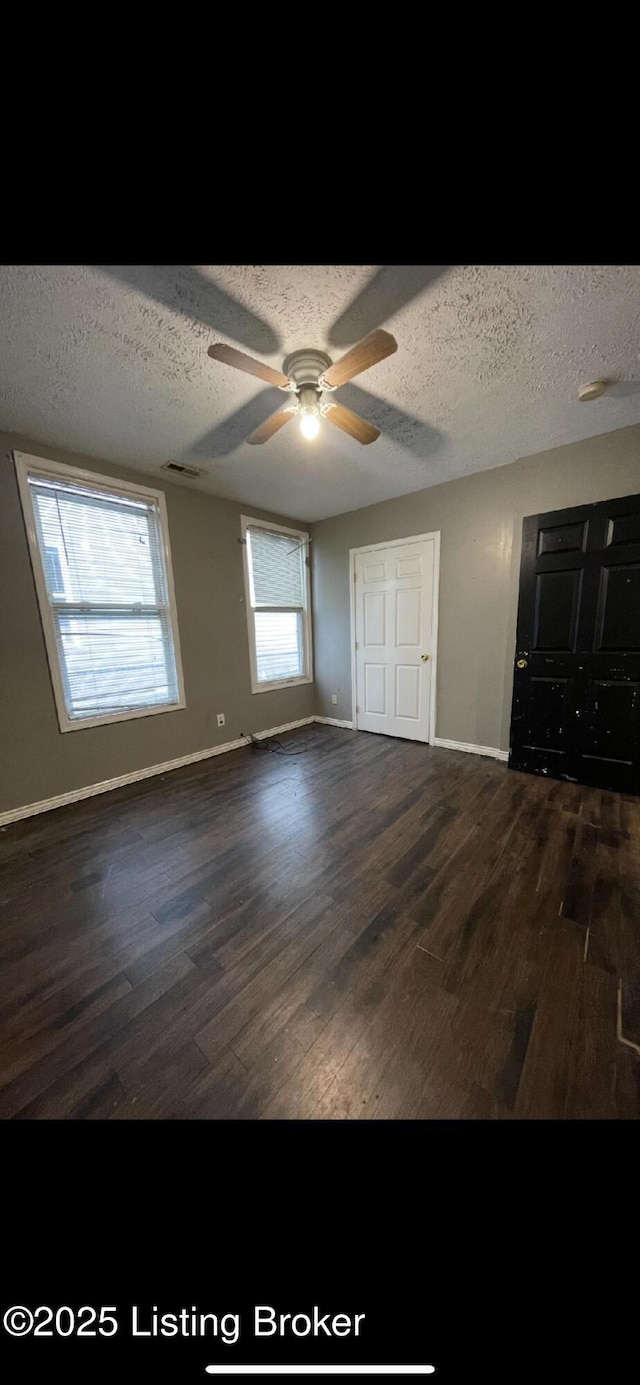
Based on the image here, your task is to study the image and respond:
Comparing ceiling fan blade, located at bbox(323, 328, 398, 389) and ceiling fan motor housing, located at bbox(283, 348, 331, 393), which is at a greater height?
ceiling fan motor housing, located at bbox(283, 348, 331, 393)

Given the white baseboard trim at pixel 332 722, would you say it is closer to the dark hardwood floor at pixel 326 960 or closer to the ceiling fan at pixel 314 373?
the dark hardwood floor at pixel 326 960

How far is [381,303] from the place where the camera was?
139 centimetres

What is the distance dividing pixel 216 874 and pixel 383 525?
3.37 meters

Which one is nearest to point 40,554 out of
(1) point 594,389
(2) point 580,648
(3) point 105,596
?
(3) point 105,596

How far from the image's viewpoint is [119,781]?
2953 millimetres

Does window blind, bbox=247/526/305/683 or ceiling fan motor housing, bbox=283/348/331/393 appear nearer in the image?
ceiling fan motor housing, bbox=283/348/331/393

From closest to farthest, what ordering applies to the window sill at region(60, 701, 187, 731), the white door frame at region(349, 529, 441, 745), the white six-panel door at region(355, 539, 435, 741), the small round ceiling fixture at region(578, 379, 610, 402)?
the small round ceiling fixture at region(578, 379, 610, 402), the window sill at region(60, 701, 187, 731), the white door frame at region(349, 529, 441, 745), the white six-panel door at region(355, 539, 435, 741)

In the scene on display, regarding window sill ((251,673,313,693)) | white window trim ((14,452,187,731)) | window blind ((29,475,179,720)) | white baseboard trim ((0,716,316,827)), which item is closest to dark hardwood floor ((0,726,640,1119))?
white baseboard trim ((0,716,316,827))

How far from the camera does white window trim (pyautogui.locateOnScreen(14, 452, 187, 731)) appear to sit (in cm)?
238

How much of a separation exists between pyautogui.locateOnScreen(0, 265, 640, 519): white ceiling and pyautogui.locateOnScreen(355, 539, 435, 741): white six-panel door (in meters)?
0.97

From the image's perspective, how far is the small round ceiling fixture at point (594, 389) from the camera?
1.93m

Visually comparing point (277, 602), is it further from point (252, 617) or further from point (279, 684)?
point (279, 684)

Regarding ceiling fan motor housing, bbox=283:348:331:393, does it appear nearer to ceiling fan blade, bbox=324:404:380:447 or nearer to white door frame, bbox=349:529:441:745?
ceiling fan blade, bbox=324:404:380:447
